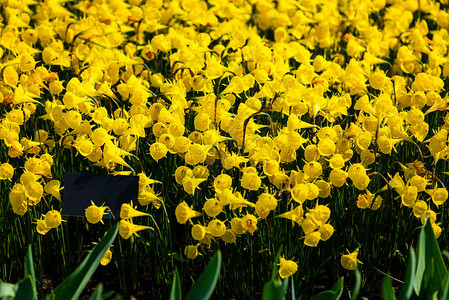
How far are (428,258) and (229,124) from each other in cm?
107

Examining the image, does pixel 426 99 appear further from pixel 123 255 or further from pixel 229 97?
pixel 123 255

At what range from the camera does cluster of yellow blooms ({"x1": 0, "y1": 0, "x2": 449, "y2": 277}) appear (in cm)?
261

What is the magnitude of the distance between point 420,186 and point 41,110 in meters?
2.28

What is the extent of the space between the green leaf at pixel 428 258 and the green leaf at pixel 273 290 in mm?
624

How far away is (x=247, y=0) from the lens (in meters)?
5.92

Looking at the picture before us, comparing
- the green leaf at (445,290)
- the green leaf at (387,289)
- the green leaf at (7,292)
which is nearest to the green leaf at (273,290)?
the green leaf at (387,289)

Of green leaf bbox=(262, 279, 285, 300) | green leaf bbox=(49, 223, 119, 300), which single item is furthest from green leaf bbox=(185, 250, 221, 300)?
green leaf bbox=(49, 223, 119, 300)

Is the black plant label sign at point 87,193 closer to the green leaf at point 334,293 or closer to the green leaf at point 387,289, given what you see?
the green leaf at point 334,293

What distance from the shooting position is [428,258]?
2.25m

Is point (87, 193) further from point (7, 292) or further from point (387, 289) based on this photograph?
point (387, 289)

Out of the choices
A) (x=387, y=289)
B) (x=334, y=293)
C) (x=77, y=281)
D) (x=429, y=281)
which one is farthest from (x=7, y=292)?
(x=429, y=281)

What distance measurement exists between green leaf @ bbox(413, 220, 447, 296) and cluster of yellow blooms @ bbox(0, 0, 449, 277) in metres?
0.36

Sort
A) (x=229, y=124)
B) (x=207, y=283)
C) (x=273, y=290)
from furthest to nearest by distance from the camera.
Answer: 1. (x=229, y=124)
2. (x=207, y=283)
3. (x=273, y=290)

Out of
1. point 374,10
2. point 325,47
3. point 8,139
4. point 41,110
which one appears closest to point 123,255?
point 8,139
